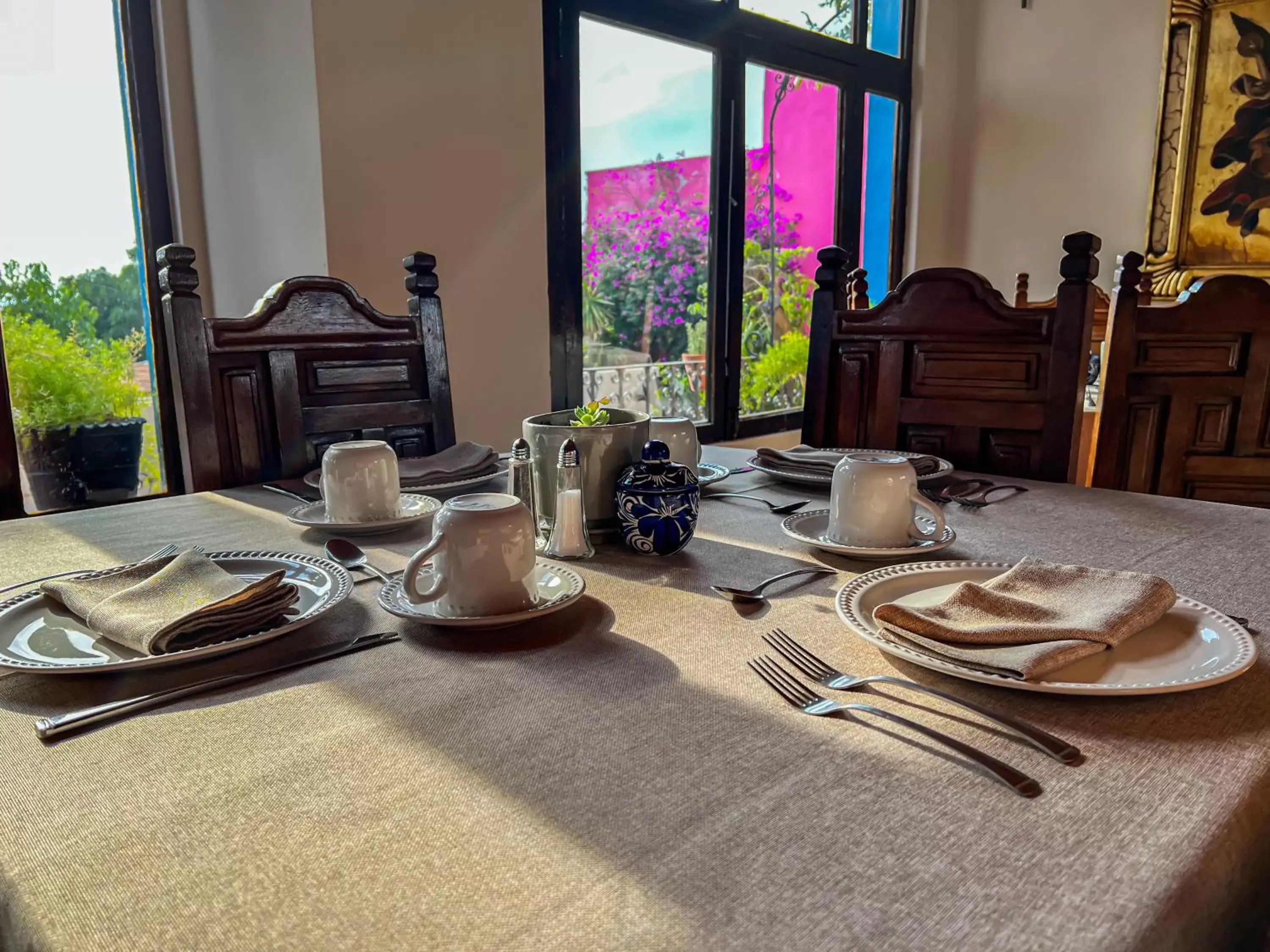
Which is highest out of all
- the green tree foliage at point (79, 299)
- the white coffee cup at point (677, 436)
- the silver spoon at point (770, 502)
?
the green tree foliage at point (79, 299)

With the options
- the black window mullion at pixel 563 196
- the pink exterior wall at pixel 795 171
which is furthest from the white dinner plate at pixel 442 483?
the pink exterior wall at pixel 795 171

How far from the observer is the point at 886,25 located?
12.0ft

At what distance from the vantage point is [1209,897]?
0.38 m

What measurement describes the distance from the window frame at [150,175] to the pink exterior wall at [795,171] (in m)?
1.15

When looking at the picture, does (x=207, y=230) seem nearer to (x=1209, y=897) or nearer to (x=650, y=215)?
(x=650, y=215)

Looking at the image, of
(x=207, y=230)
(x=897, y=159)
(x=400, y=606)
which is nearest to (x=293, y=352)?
(x=400, y=606)

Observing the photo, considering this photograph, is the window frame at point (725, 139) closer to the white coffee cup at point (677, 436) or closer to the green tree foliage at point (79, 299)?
the green tree foliage at point (79, 299)

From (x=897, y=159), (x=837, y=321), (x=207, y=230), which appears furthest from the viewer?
(x=897, y=159)

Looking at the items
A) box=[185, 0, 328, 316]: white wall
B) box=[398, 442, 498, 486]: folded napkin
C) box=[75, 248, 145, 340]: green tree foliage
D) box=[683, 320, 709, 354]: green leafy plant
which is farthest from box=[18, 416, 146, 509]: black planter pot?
box=[683, 320, 709, 354]: green leafy plant

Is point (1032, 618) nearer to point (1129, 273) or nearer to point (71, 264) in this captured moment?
point (1129, 273)

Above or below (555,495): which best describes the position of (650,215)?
above

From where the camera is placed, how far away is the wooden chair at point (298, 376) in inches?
50.6

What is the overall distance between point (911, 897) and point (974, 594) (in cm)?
33


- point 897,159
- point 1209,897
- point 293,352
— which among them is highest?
point 897,159
